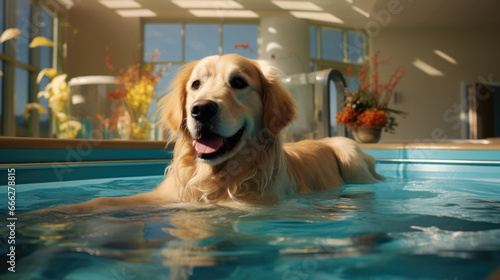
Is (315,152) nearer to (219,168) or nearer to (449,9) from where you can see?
(219,168)

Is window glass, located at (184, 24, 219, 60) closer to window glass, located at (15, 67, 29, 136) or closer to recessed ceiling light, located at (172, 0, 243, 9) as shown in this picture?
recessed ceiling light, located at (172, 0, 243, 9)

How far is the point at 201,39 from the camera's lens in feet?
46.8

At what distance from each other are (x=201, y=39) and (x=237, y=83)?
12.5 m

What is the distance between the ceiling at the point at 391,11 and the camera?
1223 cm

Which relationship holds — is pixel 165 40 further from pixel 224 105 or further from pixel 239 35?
pixel 224 105

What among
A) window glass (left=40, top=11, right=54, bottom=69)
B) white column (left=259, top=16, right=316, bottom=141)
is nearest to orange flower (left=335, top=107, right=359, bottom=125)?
white column (left=259, top=16, right=316, bottom=141)

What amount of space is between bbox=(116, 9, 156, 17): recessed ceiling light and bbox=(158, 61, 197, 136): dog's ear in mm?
12378

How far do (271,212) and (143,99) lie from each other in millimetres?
4585

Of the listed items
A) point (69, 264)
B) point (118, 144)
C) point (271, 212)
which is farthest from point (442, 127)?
point (69, 264)

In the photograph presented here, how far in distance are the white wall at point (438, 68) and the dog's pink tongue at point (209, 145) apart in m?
13.8

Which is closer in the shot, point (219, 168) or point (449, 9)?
point (219, 168)

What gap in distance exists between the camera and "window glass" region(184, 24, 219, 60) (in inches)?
556

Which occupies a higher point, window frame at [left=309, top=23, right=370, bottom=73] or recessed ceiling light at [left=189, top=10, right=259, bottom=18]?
recessed ceiling light at [left=189, top=10, right=259, bottom=18]

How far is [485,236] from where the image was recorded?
1411 mm
